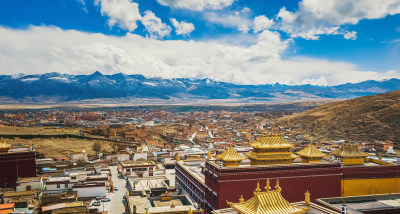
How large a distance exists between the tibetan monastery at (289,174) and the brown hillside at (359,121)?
5121cm

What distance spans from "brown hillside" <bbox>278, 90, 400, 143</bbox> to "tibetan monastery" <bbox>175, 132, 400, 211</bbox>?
51.2 meters

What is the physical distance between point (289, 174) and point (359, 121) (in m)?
74.1

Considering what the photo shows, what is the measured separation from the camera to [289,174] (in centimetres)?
2975

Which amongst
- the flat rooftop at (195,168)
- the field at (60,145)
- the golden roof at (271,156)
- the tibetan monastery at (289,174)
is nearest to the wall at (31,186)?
the flat rooftop at (195,168)

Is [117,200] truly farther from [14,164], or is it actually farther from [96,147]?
[96,147]

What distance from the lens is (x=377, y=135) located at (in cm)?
8156

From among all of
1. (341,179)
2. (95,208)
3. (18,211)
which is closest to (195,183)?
(95,208)

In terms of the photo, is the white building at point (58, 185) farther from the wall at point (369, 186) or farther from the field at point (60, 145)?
the wall at point (369, 186)

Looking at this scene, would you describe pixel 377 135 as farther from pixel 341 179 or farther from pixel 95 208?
pixel 95 208

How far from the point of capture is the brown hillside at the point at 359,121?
274 feet

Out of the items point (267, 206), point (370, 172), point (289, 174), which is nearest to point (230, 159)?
point (289, 174)

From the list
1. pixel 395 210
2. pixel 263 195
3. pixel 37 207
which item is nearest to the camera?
pixel 263 195

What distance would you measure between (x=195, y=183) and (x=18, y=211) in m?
17.6

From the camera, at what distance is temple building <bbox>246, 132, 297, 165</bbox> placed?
29328mm
